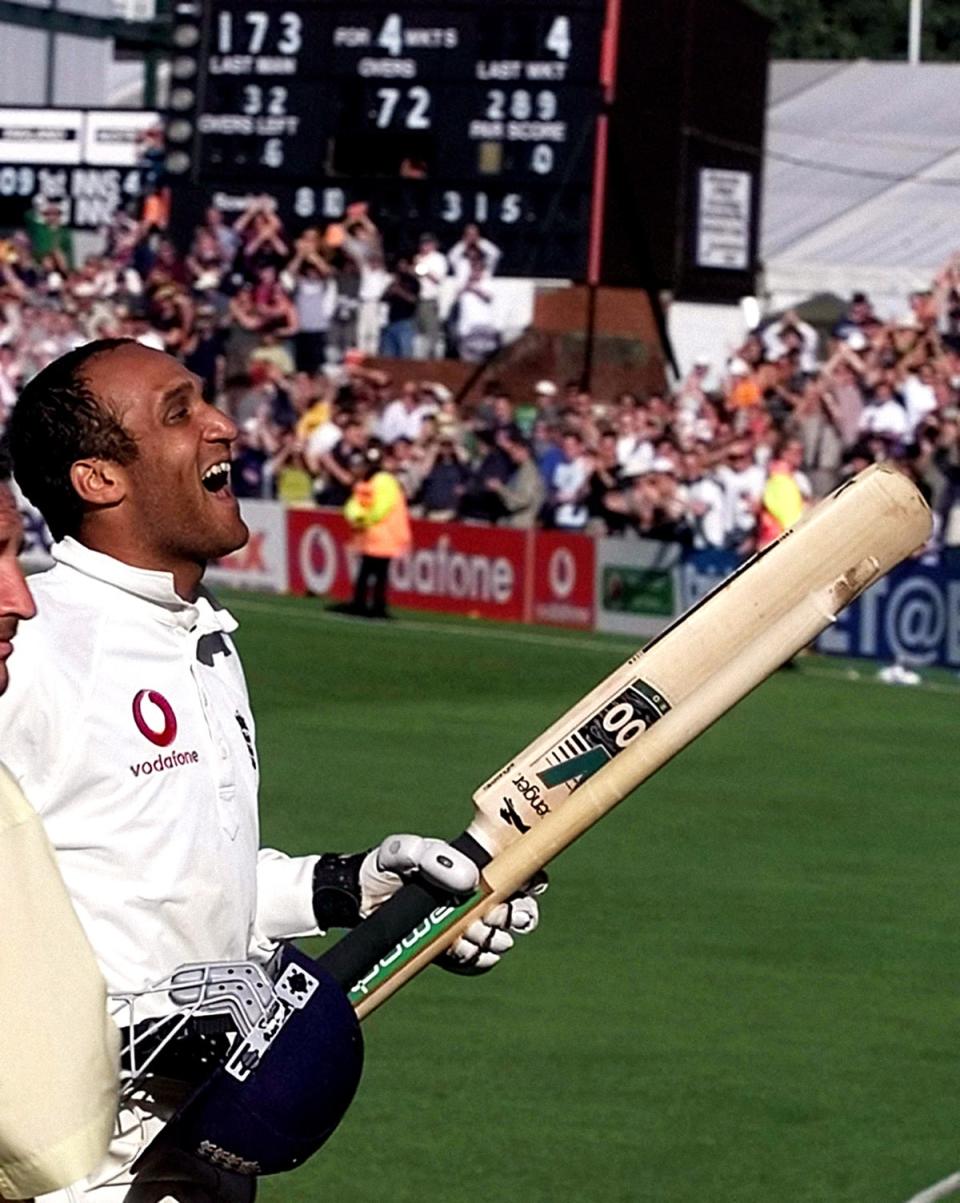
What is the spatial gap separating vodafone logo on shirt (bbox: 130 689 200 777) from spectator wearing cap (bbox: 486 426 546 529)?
2184cm

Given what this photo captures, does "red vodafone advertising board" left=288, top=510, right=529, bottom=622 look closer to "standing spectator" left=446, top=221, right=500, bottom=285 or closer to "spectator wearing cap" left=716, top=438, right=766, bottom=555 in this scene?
"spectator wearing cap" left=716, top=438, right=766, bottom=555

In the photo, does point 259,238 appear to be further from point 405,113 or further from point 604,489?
point 604,489

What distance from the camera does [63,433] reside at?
465 cm

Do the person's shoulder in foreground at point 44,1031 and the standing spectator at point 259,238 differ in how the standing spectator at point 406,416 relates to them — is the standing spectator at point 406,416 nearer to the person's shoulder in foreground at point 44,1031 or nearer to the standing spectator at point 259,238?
the standing spectator at point 259,238

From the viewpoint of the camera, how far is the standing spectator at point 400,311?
1160 inches

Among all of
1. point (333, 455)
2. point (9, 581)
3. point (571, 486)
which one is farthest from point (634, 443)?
point (9, 581)

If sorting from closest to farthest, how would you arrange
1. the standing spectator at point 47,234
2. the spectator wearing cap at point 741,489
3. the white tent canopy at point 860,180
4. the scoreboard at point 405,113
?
the spectator wearing cap at point 741,489 → the scoreboard at point 405,113 → the white tent canopy at point 860,180 → the standing spectator at point 47,234

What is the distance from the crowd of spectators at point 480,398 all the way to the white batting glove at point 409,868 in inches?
731

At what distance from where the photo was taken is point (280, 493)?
2880cm

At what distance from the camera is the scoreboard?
92.1 feet

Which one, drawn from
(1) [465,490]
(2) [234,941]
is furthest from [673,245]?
(2) [234,941]

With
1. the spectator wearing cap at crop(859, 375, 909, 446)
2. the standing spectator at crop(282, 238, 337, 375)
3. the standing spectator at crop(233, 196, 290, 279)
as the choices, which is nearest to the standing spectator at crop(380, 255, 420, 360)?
the standing spectator at crop(282, 238, 337, 375)

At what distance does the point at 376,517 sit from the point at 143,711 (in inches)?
822

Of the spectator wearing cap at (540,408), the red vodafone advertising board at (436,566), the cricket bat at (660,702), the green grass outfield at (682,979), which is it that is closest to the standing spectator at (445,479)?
the red vodafone advertising board at (436,566)
